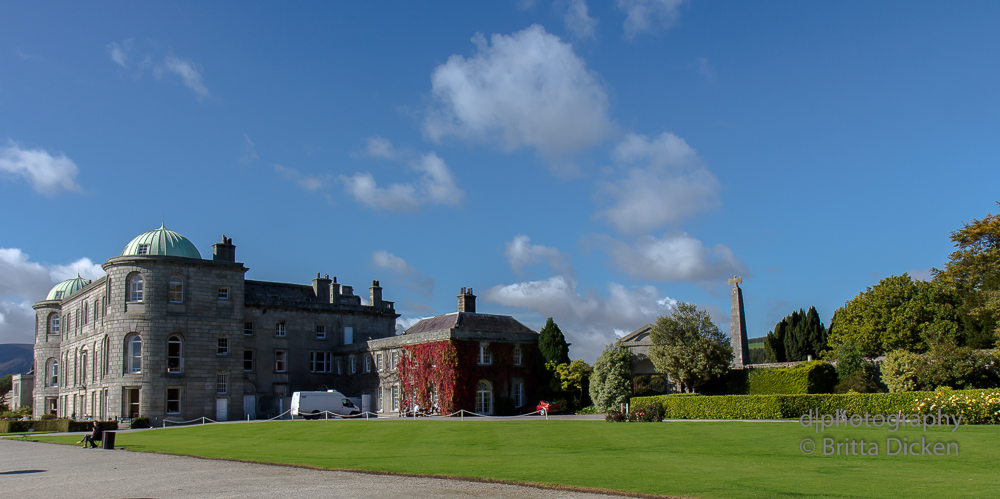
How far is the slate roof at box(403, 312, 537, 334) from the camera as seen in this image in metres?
50.8

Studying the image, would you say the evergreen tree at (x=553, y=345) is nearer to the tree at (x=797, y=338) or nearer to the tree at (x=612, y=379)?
the tree at (x=612, y=379)

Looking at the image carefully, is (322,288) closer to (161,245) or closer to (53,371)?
(161,245)

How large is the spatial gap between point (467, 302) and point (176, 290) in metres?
19.6

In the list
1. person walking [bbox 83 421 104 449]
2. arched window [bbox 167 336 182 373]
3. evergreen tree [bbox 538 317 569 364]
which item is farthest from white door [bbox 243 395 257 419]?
person walking [bbox 83 421 104 449]

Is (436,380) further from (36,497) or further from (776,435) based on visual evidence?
(36,497)

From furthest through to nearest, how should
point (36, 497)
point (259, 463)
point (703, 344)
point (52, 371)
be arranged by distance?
point (52, 371), point (703, 344), point (259, 463), point (36, 497)

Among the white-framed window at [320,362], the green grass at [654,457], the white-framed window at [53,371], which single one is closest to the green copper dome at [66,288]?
the white-framed window at [53,371]

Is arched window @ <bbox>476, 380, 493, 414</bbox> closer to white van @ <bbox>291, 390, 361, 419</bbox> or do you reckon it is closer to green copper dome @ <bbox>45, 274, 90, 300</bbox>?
white van @ <bbox>291, 390, 361, 419</bbox>

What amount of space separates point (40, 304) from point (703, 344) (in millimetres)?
57865

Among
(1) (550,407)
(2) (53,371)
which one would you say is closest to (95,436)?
(1) (550,407)

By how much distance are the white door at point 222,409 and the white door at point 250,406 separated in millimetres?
1709

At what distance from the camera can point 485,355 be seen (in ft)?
159

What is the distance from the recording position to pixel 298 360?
187 ft

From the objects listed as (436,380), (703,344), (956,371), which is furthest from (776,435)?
(436,380)
